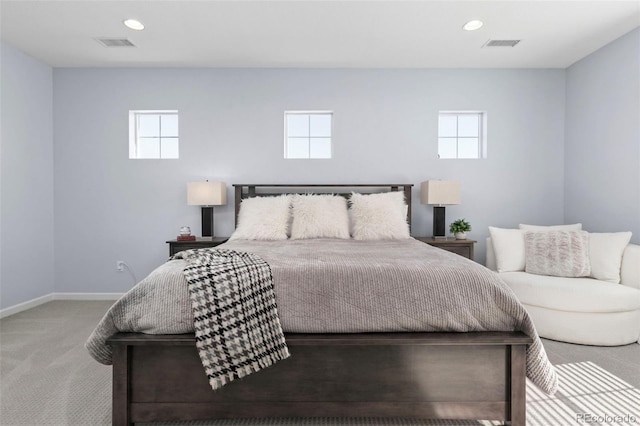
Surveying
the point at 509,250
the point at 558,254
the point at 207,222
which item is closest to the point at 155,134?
the point at 207,222

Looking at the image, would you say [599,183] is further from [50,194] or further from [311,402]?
[50,194]

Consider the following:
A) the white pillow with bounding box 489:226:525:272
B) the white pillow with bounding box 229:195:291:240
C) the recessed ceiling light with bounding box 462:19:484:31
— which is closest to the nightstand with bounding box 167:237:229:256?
the white pillow with bounding box 229:195:291:240

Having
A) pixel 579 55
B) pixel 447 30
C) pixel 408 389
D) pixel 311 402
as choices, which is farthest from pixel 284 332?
pixel 579 55

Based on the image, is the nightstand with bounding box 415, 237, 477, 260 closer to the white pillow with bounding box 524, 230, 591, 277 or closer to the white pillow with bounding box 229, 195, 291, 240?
the white pillow with bounding box 524, 230, 591, 277

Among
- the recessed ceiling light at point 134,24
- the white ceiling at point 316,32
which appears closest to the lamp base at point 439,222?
the white ceiling at point 316,32

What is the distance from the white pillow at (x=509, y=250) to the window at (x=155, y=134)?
359 cm

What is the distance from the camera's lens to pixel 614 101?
3.21m

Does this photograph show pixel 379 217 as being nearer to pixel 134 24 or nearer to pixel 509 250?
pixel 509 250

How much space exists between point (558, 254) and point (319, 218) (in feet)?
6.83

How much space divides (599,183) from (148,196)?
481 cm

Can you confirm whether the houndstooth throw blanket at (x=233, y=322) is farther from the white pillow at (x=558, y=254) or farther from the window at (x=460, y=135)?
the window at (x=460, y=135)

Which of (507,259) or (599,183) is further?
(599,183)

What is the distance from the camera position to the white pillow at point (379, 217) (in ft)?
10.1

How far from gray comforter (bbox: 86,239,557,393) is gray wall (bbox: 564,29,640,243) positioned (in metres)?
2.43
